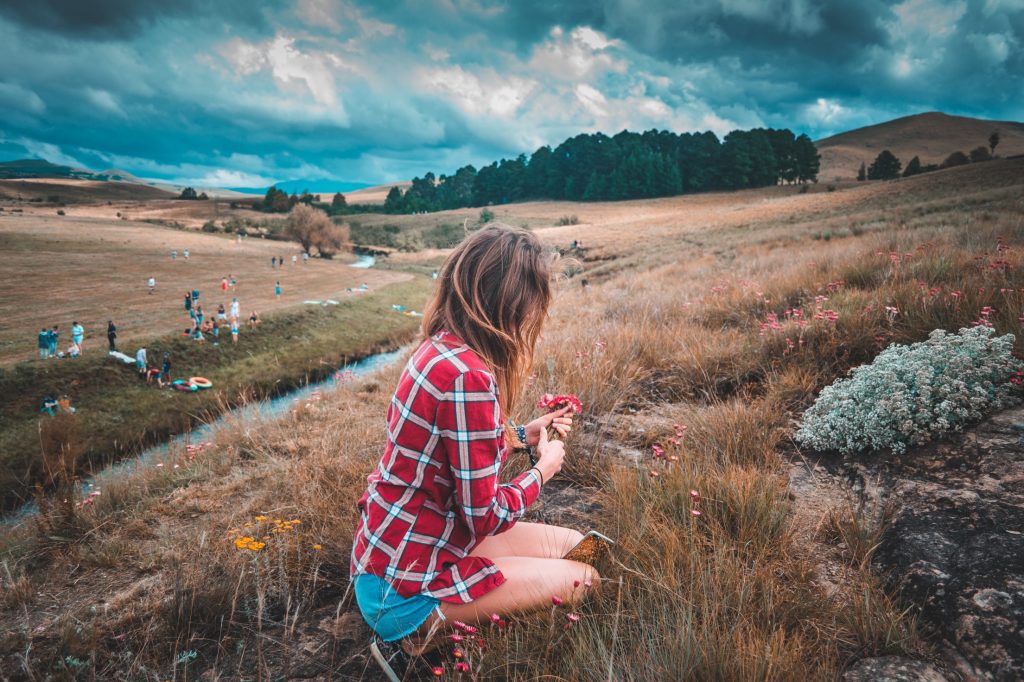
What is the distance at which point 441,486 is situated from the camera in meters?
1.90

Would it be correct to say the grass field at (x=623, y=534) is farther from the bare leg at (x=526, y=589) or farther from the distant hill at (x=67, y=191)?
the distant hill at (x=67, y=191)

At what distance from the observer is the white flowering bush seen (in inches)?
104

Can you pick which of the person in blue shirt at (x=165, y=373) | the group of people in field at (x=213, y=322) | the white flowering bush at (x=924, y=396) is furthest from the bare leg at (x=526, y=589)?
the group of people in field at (x=213, y=322)

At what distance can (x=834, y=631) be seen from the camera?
5.59 ft

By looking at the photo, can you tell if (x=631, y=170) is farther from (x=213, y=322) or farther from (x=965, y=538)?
(x=965, y=538)

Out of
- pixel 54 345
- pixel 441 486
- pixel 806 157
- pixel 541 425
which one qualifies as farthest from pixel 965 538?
pixel 806 157

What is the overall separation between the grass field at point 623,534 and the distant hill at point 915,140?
4377 inches

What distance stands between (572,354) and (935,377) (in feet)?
10.6

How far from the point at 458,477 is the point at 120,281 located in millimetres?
31577

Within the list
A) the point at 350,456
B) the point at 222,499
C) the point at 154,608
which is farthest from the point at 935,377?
the point at 222,499

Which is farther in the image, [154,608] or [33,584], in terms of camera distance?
[33,584]

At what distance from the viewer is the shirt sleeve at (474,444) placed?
172cm

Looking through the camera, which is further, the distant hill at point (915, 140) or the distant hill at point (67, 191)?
the distant hill at point (915, 140)

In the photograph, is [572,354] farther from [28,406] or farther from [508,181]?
[508,181]
